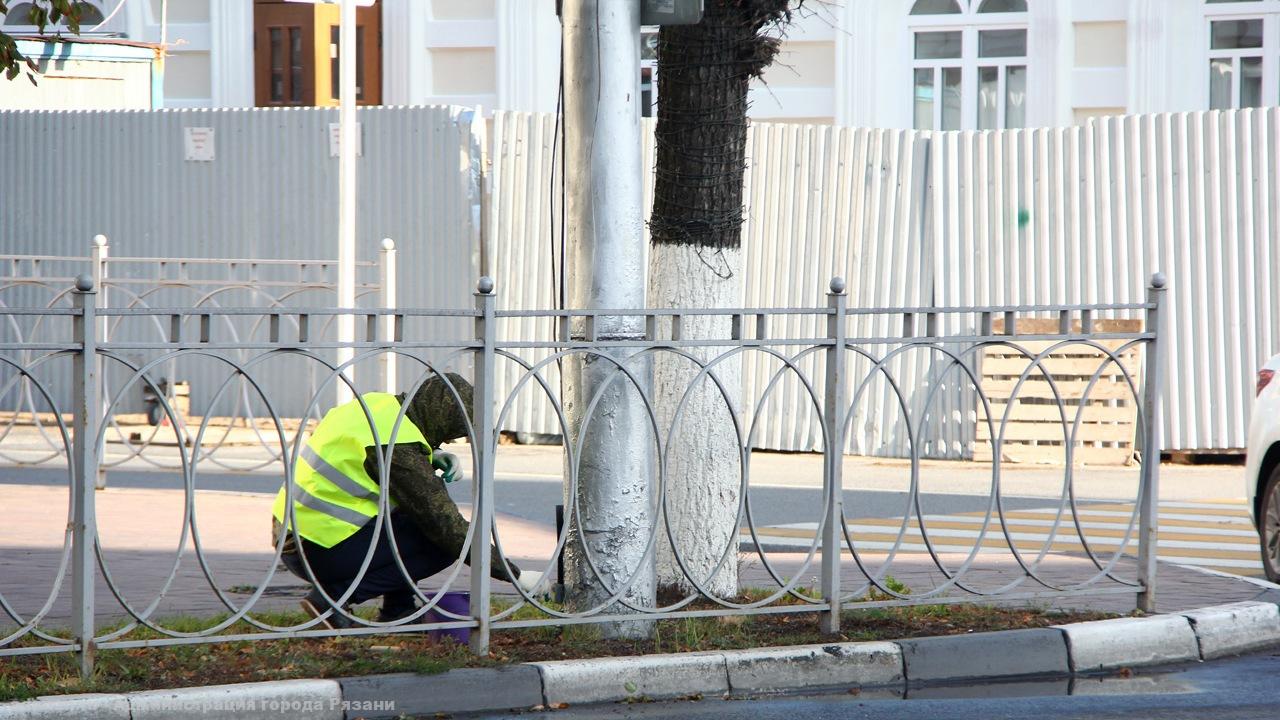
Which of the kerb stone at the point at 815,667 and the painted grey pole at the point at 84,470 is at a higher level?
the painted grey pole at the point at 84,470

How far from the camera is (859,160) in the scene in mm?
14586

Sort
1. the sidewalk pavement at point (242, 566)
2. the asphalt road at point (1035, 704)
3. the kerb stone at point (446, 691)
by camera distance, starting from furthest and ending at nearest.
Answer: the sidewalk pavement at point (242, 566)
the asphalt road at point (1035, 704)
the kerb stone at point (446, 691)

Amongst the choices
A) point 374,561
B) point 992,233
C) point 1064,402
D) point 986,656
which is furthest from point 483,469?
point 992,233

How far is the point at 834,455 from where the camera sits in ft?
21.5

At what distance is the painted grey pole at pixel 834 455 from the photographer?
650cm

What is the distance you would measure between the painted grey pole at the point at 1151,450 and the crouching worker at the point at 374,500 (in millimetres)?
2827

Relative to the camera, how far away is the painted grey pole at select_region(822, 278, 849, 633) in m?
6.50

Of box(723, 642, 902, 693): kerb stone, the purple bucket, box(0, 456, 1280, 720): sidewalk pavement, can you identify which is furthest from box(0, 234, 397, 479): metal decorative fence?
box(723, 642, 902, 693): kerb stone

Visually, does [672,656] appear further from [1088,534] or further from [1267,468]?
[1088,534]

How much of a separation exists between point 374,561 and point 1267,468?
16.2ft

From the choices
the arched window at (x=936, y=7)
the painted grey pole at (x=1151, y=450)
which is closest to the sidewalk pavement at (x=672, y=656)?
the painted grey pole at (x=1151, y=450)

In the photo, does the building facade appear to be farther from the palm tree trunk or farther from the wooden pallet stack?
the palm tree trunk

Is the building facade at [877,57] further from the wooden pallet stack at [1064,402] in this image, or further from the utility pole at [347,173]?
the utility pole at [347,173]

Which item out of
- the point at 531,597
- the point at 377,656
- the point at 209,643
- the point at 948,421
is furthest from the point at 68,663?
the point at 948,421
